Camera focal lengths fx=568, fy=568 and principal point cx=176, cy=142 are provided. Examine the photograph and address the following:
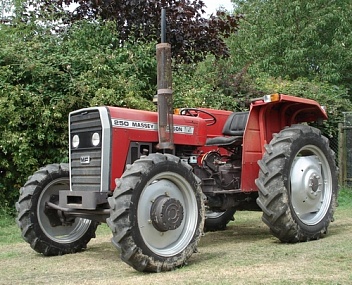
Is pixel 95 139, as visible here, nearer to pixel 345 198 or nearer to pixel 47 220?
pixel 47 220

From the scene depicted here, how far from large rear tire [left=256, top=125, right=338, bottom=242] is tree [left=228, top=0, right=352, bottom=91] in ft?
47.0

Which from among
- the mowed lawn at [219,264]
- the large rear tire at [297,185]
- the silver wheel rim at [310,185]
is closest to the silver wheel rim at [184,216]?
the mowed lawn at [219,264]

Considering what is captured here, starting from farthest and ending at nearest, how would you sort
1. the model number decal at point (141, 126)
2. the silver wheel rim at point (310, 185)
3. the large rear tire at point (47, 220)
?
the silver wheel rim at point (310, 185) → the large rear tire at point (47, 220) → the model number decal at point (141, 126)

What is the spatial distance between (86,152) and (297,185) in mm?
2540

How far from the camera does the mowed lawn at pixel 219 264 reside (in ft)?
15.3

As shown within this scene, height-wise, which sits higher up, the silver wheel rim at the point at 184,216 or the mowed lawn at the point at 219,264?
the silver wheel rim at the point at 184,216

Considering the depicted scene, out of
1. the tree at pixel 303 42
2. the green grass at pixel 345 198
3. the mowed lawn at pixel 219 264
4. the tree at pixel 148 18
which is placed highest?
the tree at pixel 303 42

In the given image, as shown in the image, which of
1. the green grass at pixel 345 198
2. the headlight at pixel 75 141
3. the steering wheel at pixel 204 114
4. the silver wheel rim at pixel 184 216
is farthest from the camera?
the green grass at pixel 345 198

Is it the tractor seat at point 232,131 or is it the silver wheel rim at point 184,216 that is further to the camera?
the tractor seat at point 232,131

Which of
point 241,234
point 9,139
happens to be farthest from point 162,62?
point 9,139

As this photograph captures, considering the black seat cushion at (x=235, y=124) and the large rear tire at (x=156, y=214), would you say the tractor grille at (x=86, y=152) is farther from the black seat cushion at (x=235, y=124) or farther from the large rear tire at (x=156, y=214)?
the black seat cushion at (x=235, y=124)

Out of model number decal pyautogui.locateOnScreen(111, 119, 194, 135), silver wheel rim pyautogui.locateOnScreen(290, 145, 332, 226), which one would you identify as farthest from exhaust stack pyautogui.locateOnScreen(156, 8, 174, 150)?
→ silver wheel rim pyautogui.locateOnScreen(290, 145, 332, 226)

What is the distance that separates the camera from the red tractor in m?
5.29

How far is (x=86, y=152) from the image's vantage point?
5938mm
